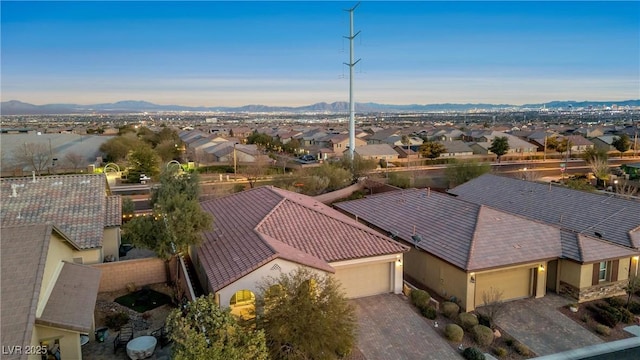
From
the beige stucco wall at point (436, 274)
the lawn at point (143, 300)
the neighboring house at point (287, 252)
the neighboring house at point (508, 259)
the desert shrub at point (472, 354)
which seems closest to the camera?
the desert shrub at point (472, 354)

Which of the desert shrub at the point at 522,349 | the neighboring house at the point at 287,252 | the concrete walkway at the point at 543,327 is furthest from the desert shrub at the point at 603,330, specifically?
the neighboring house at the point at 287,252

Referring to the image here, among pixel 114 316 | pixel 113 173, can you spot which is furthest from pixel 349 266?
pixel 113 173

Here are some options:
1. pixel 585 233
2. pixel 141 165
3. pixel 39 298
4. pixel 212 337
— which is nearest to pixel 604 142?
pixel 585 233

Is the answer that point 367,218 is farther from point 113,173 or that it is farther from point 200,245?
point 113,173

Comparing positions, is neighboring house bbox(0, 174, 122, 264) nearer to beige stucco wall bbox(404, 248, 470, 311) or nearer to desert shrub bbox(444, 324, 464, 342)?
beige stucco wall bbox(404, 248, 470, 311)

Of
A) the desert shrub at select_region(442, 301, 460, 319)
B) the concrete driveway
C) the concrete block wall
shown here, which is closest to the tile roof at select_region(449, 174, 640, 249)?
the desert shrub at select_region(442, 301, 460, 319)

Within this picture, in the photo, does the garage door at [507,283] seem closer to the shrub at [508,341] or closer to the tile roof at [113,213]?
the shrub at [508,341]

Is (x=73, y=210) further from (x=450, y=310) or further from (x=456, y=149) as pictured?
(x=456, y=149)
